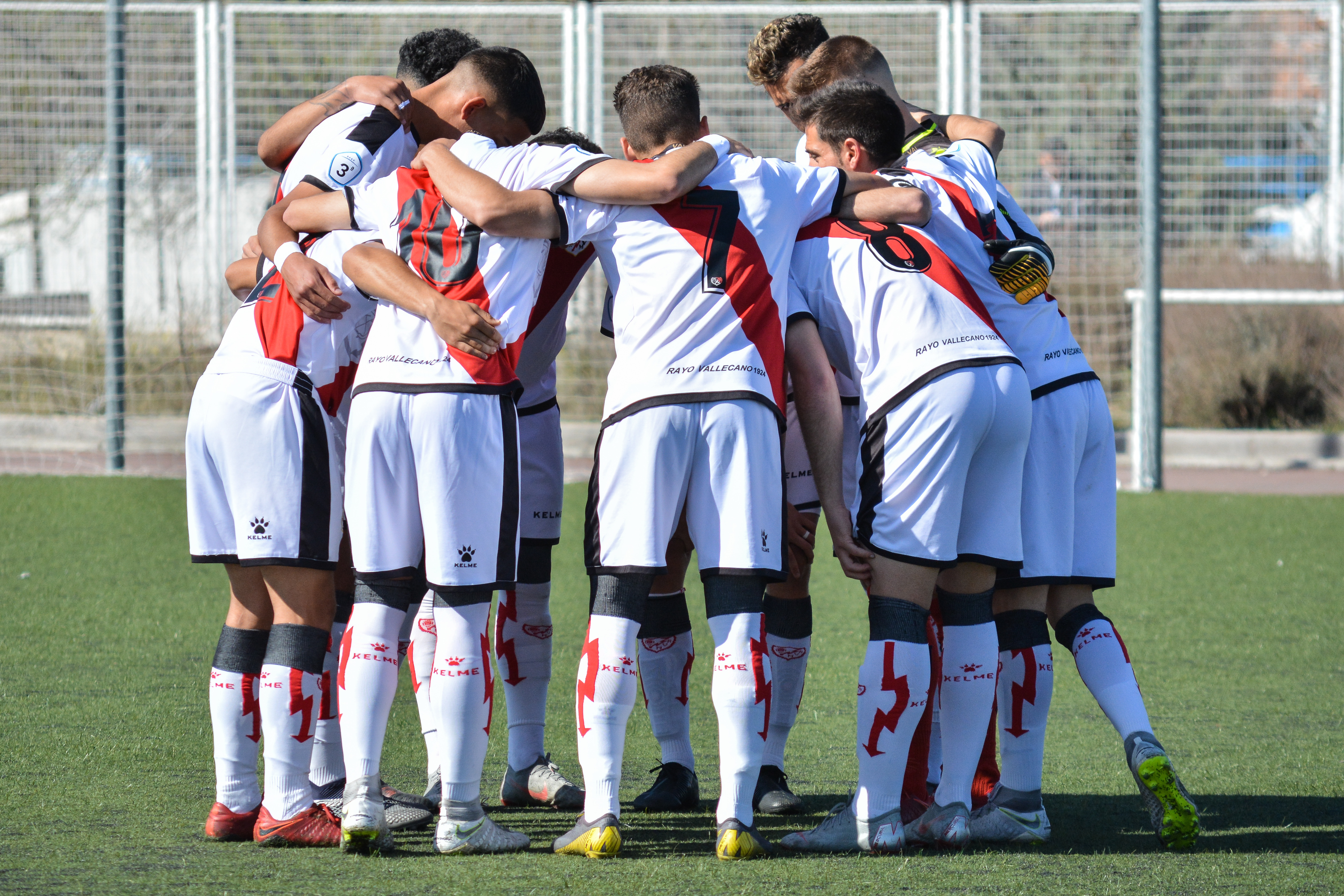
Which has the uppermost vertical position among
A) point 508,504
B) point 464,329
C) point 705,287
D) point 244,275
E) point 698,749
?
point 244,275

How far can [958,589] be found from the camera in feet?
11.8

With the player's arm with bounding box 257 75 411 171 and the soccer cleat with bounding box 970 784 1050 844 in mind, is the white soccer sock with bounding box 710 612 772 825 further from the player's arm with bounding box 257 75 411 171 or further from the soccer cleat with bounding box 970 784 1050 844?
the player's arm with bounding box 257 75 411 171

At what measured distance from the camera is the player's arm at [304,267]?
140 inches

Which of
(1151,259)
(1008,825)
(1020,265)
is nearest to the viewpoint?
(1008,825)

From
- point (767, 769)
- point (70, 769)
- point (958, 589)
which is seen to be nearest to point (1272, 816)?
point (958, 589)

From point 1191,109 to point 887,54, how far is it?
9.27ft

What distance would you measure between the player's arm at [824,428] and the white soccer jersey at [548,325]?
0.65 meters

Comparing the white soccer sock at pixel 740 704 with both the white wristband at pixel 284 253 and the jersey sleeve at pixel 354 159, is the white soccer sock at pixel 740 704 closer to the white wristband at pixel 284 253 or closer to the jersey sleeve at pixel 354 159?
the white wristband at pixel 284 253

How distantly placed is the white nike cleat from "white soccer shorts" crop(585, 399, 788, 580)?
0.64 metres

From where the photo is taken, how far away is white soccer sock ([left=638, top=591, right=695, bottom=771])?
407 centimetres

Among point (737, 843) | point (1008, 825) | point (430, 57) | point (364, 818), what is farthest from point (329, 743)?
point (430, 57)

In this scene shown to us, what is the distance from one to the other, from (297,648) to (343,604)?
52 cm

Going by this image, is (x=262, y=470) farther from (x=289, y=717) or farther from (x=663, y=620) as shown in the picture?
(x=663, y=620)

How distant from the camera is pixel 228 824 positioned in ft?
11.5
